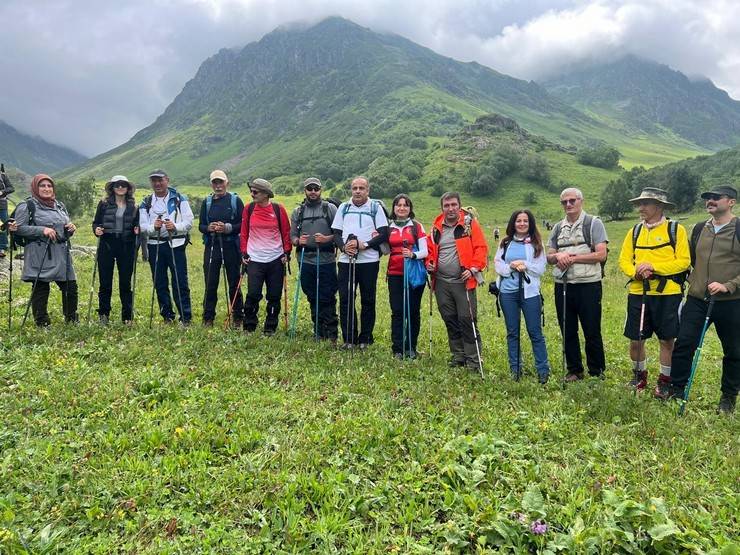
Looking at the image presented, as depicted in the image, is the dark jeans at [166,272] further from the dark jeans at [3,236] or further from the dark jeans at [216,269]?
the dark jeans at [3,236]

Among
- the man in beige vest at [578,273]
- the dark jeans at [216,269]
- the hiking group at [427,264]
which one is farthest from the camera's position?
the dark jeans at [216,269]

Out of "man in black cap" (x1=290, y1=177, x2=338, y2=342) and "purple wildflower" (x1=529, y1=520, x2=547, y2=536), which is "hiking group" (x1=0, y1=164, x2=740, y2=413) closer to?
"man in black cap" (x1=290, y1=177, x2=338, y2=342)

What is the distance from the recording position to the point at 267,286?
9.45 m

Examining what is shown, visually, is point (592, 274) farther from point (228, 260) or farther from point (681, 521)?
point (228, 260)

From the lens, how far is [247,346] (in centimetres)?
845

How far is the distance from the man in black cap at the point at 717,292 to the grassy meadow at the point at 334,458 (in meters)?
0.61

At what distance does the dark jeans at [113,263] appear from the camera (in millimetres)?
9555

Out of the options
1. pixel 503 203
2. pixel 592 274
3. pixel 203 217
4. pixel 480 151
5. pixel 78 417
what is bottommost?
pixel 78 417

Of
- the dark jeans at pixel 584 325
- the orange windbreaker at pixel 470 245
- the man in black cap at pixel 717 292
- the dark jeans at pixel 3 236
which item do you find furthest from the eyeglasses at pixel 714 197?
the dark jeans at pixel 3 236

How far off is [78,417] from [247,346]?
323cm

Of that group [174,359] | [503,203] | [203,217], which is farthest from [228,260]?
[503,203]

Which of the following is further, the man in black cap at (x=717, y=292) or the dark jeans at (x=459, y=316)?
the dark jeans at (x=459, y=316)

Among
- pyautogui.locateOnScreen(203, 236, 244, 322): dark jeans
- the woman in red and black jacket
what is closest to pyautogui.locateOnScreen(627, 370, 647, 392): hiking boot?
the woman in red and black jacket

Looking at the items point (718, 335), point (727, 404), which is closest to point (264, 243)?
point (718, 335)
